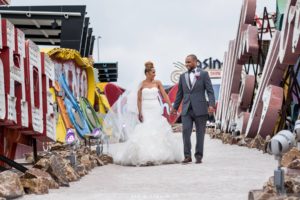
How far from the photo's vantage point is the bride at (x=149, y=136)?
10180 mm

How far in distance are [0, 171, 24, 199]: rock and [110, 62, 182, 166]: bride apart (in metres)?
4.46

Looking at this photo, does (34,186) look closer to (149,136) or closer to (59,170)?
(59,170)

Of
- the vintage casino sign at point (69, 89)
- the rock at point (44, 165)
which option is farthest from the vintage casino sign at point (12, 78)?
the vintage casino sign at point (69, 89)

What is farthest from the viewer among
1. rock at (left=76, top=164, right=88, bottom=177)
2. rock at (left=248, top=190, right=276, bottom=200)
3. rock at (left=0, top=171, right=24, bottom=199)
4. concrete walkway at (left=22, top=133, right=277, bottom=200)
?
rock at (left=76, top=164, right=88, bottom=177)

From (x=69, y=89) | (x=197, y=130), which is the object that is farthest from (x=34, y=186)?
(x=69, y=89)

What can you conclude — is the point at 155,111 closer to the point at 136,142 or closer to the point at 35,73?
the point at 136,142

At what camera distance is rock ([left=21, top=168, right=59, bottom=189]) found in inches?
243

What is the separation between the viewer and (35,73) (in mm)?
9734

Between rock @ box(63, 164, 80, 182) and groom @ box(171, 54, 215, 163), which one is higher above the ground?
groom @ box(171, 54, 215, 163)

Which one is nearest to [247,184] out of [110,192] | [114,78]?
[110,192]

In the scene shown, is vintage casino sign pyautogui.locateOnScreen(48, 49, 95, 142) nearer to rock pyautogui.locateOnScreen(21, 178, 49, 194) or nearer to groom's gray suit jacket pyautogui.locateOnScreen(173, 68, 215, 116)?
groom's gray suit jacket pyautogui.locateOnScreen(173, 68, 215, 116)

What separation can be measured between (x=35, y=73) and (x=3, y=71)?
1.85 meters

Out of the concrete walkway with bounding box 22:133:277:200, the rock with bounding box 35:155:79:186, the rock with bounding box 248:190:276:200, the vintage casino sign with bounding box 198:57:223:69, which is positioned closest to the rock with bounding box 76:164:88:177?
the concrete walkway with bounding box 22:133:277:200

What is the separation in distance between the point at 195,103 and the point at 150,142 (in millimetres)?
1062
